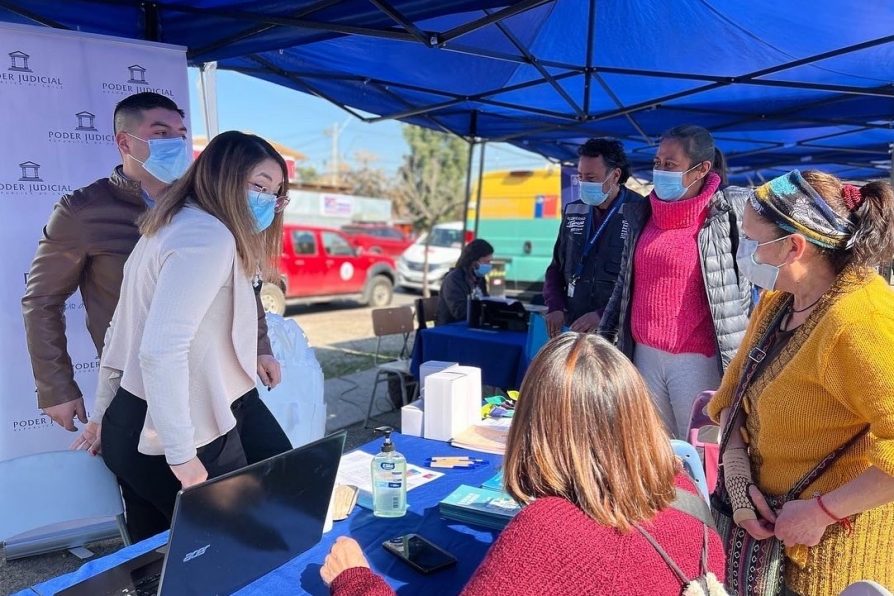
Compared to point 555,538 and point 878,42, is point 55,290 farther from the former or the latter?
point 878,42

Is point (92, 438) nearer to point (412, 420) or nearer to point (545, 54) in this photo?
point (412, 420)

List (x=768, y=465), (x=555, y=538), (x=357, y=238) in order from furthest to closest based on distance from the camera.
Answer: (x=357, y=238)
(x=768, y=465)
(x=555, y=538)

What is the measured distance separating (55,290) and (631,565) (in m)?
2.22

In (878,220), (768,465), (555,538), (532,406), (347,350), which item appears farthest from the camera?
(347,350)

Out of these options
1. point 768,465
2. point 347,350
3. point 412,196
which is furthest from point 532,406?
point 412,196

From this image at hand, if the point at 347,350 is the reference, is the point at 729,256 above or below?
above

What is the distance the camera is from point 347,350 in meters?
7.77

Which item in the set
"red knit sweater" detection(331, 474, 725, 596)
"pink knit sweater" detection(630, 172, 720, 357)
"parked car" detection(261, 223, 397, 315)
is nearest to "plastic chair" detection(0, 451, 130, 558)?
"red knit sweater" detection(331, 474, 725, 596)

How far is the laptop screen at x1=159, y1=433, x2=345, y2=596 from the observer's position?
3.40 feet

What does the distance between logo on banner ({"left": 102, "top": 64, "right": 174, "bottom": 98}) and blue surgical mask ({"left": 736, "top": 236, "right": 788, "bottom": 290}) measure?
2.62 metres

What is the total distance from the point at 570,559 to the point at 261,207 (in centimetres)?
125

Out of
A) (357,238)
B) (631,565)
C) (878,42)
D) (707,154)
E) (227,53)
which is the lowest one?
(357,238)

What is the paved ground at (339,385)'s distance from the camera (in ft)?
8.95

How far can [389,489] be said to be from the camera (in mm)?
1507
